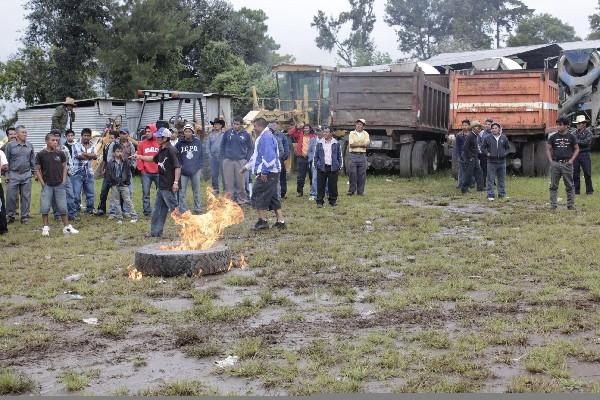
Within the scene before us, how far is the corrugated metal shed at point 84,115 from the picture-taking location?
27.4m

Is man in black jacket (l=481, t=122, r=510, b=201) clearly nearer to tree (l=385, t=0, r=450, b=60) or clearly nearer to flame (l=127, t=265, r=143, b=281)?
flame (l=127, t=265, r=143, b=281)

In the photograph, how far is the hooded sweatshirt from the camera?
12711mm

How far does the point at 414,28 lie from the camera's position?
64.8 m

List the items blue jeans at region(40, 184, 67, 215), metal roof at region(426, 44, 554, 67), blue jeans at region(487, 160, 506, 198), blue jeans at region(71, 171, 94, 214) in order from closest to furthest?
blue jeans at region(40, 184, 67, 215)
blue jeans at region(71, 171, 94, 214)
blue jeans at region(487, 160, 506, 198)
metal roof at region(426, 44, 554, 67)

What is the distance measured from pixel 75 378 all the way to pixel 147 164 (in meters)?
8.63

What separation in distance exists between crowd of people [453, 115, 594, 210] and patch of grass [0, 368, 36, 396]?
409 inches

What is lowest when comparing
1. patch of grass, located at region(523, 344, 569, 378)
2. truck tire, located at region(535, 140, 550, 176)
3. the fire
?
patch of grass, located at region(523, 344, 569, 378)

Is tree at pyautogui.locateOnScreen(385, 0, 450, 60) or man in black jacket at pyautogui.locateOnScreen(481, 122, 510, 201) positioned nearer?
man in black jacket at pyautogui.locateOnScreen(481, 122, 510, 201)

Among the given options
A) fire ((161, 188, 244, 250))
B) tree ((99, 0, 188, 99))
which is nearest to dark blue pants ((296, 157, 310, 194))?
fire ((161, 188, 244, 250))

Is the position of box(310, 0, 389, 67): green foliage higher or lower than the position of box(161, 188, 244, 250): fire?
higher

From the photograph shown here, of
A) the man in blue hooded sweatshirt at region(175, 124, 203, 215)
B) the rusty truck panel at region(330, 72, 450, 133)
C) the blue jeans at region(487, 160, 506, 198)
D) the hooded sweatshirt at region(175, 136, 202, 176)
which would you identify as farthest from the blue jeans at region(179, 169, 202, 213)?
the rusty truck panel at region(330, 72, 450, 133)

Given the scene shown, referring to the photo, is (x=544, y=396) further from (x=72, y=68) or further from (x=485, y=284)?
(x=72, y=68)

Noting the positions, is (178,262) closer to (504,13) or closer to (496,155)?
(496,155)

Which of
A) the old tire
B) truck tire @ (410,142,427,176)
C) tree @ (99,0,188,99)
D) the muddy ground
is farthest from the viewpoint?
tree @ (99,0,188,99)
